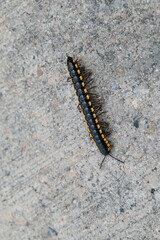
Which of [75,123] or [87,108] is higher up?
[87,108]

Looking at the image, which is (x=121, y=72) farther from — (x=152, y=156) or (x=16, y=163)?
(x=16, y=163)

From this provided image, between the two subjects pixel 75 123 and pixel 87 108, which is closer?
pixel 87 108

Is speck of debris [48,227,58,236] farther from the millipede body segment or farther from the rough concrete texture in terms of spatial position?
the millipede body segment

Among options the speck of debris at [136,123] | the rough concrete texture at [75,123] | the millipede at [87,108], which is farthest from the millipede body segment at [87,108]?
the speck of debris at [136,123]

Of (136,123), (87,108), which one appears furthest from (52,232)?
(136,123)

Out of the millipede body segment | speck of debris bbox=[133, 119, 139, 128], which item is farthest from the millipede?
speck of debris bbox=[133, 119, 139, 128]

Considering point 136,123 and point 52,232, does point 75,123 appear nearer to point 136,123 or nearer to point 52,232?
point 136,123
